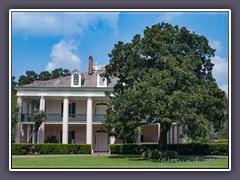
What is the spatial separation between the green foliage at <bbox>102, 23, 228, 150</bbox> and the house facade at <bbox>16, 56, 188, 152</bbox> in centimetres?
932

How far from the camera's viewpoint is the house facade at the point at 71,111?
29391mm

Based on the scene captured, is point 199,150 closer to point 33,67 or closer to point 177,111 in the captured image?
point 177,111

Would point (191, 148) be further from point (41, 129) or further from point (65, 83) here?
point (41, 129)

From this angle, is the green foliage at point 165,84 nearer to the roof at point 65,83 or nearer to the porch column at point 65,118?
the porch column at point 65,118

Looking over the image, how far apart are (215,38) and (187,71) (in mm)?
3836

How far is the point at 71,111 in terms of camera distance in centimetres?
3134

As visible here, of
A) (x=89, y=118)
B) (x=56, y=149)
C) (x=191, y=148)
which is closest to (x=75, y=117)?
(x=89, y=118)

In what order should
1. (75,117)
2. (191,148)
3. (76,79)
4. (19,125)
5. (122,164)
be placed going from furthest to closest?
(75,117), (76,79), (19,125), (191,148), (122,164)

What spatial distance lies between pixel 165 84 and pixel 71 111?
16009 mm

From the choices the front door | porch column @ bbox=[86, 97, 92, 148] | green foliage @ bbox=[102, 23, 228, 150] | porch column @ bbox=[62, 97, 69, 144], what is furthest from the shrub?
green foliage @ bbox=[102, 23, 228, 150]

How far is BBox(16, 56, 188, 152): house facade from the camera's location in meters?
29.4

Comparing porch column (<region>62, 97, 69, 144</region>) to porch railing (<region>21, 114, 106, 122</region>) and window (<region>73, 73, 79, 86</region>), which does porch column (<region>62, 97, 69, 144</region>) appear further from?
window (<region>73, 73, 79, 86</region>)

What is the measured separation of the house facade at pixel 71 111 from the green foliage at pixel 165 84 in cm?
932
